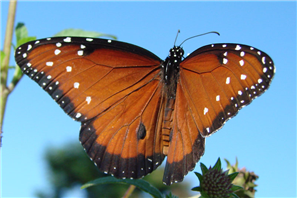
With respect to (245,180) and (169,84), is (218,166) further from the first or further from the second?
(245,180)

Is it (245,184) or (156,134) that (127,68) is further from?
(245,184)

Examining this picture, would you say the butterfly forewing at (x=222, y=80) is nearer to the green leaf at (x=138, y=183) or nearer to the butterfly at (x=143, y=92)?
the butterfly at (x=143, y=92)

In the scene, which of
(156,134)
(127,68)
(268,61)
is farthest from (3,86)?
(268,61)

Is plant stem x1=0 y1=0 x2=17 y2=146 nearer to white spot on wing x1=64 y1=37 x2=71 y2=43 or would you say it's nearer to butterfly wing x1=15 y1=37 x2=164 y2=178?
butterfly wing x1=15 y1=37 x2=164 y2=178

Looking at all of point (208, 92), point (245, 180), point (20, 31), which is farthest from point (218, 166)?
point (20, 31)

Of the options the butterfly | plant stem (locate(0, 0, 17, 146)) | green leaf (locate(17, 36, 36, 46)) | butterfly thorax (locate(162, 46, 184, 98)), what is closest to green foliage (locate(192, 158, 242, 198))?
the butterfly

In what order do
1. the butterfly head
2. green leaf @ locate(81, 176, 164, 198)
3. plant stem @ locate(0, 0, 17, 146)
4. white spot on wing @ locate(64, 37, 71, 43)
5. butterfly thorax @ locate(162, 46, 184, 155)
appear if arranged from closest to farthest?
plant stem @ locate(0, 0, 17, 146)
green leaf @ locate(81, 176, 164, 198)
white spot on wing @ locate(64, 37, 71, 43)
butterfly thorax @ locate(162, 46, 184, 155)
the butterfly head

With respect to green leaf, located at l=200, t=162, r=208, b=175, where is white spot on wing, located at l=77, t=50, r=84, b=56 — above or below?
above

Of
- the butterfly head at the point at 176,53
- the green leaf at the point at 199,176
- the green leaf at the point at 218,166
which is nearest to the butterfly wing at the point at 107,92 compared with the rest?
the butterfly head at the point at 176,53
